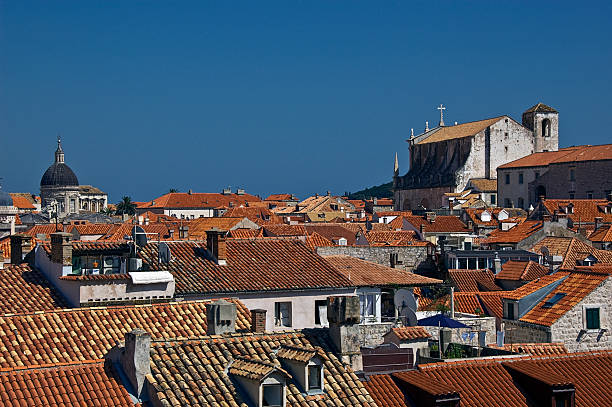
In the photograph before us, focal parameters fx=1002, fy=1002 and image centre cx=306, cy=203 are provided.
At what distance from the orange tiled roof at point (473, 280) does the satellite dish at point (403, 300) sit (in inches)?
323

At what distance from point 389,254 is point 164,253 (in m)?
15.7

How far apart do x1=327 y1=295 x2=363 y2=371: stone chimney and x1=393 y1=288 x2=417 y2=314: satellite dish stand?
41.8 feet

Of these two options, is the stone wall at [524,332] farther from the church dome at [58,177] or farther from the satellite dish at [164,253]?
the church dome at [58,177]

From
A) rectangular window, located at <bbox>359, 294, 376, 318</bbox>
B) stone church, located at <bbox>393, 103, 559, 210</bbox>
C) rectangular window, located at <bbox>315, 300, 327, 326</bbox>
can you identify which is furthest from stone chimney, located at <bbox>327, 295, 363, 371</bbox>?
stone church, located at <bbox>393, 103, 559, 210</bbox>

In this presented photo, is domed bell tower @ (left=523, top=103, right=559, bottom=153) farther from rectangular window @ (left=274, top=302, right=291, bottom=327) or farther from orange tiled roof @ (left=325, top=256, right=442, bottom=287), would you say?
rectangular window @ (left=274, top=302, right=291, bottom=327)

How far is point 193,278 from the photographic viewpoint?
22984 millimetres

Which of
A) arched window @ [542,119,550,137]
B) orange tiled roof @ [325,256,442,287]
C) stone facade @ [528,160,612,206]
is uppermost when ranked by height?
arched window @ [542,119,550,137]

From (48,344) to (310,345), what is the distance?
14.9 feet

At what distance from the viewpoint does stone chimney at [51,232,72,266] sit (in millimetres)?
21422

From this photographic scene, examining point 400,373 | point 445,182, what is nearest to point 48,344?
point 400,373

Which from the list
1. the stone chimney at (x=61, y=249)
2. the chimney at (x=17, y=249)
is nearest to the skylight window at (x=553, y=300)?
the stone chimney at (x=61, y=249)

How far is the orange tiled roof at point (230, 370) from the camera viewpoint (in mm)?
12289

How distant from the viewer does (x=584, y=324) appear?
81.1 ft

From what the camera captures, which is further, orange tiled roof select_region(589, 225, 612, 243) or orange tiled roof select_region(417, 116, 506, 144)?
orange tiled roof select_region(417, 116, 506, 144)
